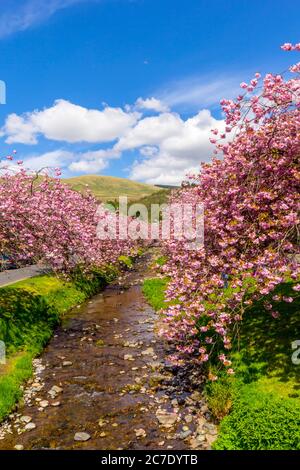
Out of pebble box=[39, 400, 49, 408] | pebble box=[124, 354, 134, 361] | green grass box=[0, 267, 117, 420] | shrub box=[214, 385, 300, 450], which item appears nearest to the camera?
shrub box=[214, 385, 300, 450]

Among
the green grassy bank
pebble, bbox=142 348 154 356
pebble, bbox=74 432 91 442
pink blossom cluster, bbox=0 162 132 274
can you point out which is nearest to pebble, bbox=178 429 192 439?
the green grassy bank

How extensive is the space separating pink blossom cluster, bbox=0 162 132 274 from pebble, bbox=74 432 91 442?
9.59 meters

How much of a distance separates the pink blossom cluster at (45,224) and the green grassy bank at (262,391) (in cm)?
1161

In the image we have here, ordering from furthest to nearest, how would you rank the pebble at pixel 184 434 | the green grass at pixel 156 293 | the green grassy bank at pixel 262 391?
the green grass at pixel 156 293 < the pebble at pixel 184 434 < the green grassy bank at pixel 262 391

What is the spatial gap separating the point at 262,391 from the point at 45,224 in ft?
58.8

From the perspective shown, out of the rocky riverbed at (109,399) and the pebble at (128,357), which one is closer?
the rocky riverbed at (109,399)

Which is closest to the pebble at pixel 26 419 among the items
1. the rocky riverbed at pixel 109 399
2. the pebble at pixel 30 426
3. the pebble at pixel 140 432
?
the rocky riverbed at pixel 109 399

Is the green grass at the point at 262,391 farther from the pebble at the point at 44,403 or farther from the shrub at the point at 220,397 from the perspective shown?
the pebble at the point at 44,403

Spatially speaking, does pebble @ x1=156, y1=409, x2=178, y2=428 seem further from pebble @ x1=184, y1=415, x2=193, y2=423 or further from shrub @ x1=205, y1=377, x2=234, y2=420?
shrub @ x1=205, y1=377, x2=234, y2=420

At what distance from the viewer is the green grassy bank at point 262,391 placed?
11.6 m

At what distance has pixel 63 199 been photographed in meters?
36.9

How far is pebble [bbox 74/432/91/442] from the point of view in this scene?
1333 cm

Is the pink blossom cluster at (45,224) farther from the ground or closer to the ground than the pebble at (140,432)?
farther from the ground

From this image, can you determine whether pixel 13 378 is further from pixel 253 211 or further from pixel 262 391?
pixel 253 211
